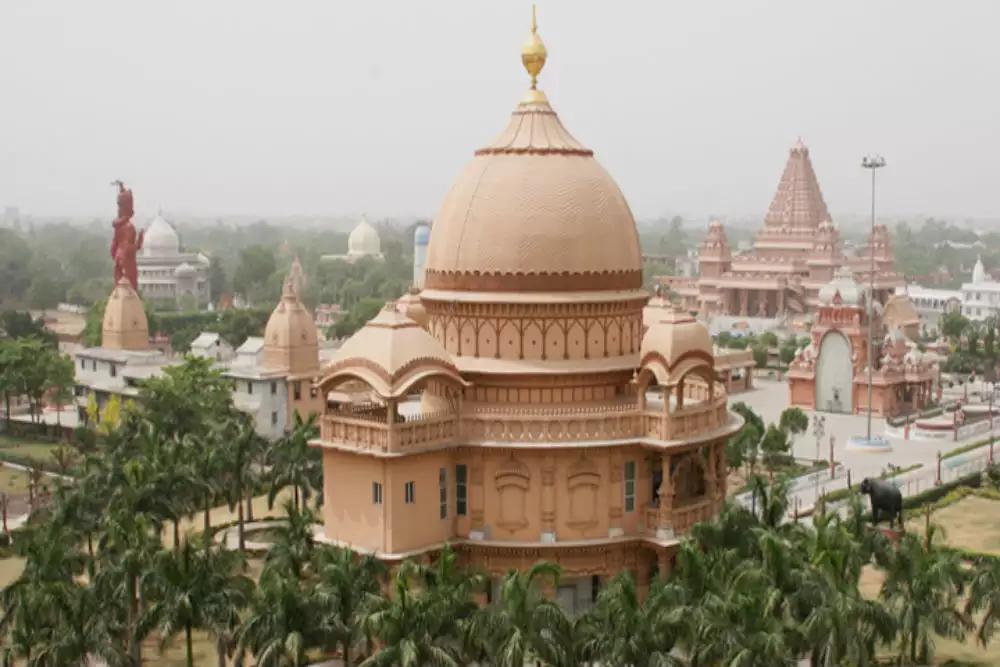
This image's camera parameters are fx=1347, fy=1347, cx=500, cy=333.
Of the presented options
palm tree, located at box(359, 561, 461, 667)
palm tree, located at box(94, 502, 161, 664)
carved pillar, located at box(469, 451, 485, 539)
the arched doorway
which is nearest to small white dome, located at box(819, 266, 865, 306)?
the arched doorway

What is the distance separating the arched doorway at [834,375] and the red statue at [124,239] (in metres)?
34.8

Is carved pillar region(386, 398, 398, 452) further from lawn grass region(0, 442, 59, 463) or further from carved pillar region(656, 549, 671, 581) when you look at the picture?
lawn grass region(0, 442, 59, 463)

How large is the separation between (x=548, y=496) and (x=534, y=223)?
18.2ft

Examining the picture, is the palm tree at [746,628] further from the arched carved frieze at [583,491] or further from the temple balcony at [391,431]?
the temple balcony at [391,431]

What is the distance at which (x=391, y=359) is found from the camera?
2564 cm

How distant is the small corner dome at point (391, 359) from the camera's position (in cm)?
2558

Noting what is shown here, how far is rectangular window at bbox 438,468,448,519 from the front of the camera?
86.7 ft

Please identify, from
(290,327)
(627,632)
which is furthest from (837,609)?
(290,327)

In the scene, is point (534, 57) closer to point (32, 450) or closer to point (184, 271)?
point (32, 450)

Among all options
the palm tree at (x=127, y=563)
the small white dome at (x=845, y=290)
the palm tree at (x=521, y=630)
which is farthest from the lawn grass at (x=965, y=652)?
the small white dome at (x=845, y=290)

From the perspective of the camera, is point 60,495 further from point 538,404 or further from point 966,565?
point 966,565

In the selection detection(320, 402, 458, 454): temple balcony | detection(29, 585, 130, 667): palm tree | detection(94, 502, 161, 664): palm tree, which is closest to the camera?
detection(29, 585, 130, 667): palm tree

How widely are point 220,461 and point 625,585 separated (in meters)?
14.1

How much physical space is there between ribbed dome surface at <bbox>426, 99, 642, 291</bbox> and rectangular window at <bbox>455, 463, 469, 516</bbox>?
3805 millimetres
